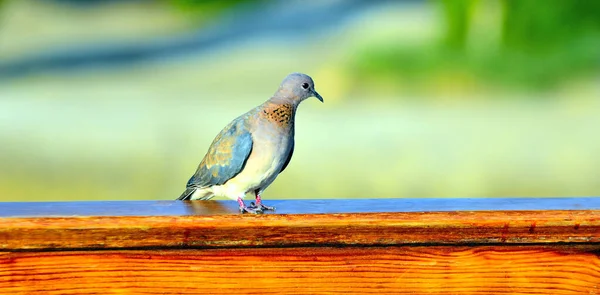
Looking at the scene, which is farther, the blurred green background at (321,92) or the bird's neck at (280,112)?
the blurred green background at (321,92)

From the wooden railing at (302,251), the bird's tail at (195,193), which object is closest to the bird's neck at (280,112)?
the bird's tail at (195,193)

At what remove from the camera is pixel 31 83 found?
434 inches

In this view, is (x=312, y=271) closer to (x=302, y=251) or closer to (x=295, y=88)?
(x=302, y=251)

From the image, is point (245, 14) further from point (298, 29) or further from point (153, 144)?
point (153, 144)

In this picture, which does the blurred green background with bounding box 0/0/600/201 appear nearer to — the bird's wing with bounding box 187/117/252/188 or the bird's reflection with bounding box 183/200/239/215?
the bird's wing with bounding box 187/117/252/188

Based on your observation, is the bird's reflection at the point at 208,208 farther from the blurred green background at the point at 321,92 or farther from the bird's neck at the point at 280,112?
the blurred green background at the point at 321,92

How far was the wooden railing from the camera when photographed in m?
1.06

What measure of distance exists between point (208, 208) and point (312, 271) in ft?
0.54

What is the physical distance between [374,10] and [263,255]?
428 inches

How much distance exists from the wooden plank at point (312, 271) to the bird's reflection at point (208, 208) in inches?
2.5

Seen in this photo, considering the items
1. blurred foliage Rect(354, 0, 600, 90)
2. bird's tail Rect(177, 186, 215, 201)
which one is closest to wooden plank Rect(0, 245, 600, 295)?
bird's tail Rect(177, 186, 215, 201)

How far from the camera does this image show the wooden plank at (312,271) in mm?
1067

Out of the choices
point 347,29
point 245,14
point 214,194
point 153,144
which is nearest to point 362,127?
point 153,144

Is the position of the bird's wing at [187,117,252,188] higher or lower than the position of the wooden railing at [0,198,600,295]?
higher
